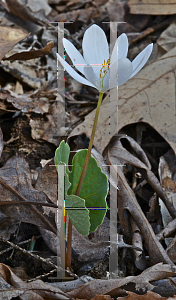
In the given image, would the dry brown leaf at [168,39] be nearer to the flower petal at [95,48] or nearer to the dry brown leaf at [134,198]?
the dry brown leaf at [134,198]

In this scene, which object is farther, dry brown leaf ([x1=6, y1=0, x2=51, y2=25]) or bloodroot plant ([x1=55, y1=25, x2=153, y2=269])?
dry brown leaf ([x1=6, y1=0, x2=51, y2=25])

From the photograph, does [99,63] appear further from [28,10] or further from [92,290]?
[28,10]

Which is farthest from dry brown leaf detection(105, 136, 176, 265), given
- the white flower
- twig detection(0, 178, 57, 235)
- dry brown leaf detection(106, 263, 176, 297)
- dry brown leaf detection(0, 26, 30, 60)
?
dry brown leaf detection(0, 26, 30, 60)

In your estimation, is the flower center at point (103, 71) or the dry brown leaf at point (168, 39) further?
the dry brown leaf at point (168, 39)

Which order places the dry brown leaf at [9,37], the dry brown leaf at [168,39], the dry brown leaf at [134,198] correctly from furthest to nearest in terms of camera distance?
the dry brown leaf at [168,39] → the dry brown leaf at [9,37] → the dry brown leaf at [134,198]

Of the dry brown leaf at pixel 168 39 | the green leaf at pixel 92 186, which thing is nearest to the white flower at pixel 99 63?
the green leaf at pixel 92 186

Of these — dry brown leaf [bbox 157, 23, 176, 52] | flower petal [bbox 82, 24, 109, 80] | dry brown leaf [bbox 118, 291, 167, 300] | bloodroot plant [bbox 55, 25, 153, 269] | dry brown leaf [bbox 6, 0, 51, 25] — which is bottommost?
dry brown leaf [bbox 118, 291, 167, 300]

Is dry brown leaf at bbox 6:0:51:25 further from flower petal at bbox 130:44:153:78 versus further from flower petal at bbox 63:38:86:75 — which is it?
flower petal at bbox 130:44:153:78
